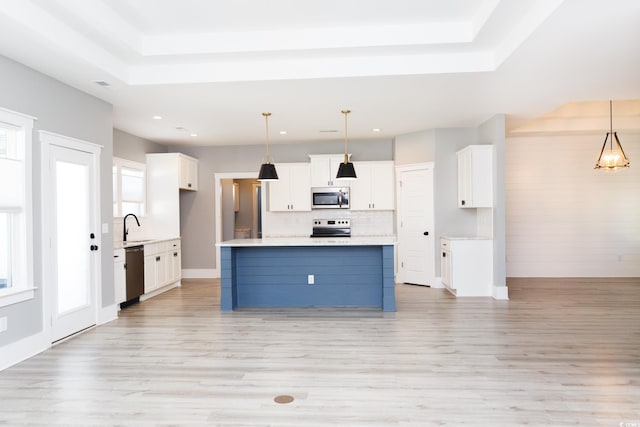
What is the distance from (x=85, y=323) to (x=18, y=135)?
6.90ft

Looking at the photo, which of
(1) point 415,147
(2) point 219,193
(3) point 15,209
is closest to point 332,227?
(1) point 415,147

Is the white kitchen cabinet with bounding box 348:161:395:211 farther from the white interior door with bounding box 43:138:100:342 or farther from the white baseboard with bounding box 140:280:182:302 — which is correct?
the white interior door with bounding box 43:138:100:342

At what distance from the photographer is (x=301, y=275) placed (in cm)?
536

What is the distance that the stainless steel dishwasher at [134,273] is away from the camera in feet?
18.1

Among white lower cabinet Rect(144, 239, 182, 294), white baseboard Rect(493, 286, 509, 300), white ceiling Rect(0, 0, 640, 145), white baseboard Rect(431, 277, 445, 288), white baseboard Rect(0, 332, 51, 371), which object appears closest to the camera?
white ceiling Rect(0, 0, 640, 145)

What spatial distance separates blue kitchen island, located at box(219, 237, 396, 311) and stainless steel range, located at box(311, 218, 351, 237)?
222cm

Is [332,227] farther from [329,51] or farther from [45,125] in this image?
[45,125]

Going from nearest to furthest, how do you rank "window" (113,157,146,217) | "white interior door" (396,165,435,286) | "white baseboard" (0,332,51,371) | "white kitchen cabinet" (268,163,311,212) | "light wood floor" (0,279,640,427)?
"light wood floor" (0,279,640,427) → "white baseboard" (0,332,51,371) → "window" (113,157,146,217) → "white interior door" (396,165,435,286) → "white kitchen cabinet" (268,163,311,212)

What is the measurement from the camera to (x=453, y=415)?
96.7 inches

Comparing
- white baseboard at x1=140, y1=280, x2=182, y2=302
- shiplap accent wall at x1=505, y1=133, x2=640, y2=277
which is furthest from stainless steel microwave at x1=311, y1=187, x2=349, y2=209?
shiplap accent wall at x1=505, y1=133, x2=640, y2=277

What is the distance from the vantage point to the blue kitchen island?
17.3 ft

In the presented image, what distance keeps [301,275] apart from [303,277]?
0.13ft

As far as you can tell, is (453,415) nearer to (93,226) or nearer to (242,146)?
(93,226)


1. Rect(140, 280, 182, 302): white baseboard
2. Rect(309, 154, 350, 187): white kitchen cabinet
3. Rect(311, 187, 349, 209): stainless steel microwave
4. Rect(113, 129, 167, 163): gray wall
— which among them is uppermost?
Rect(113, 129, 167, 163): gray wall
